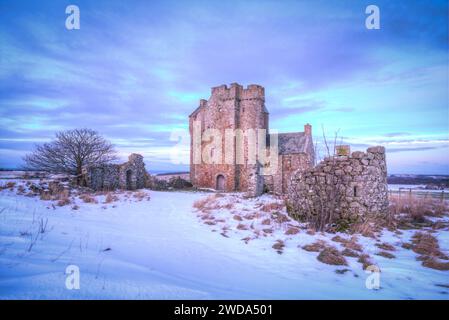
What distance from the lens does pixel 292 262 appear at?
5.02m

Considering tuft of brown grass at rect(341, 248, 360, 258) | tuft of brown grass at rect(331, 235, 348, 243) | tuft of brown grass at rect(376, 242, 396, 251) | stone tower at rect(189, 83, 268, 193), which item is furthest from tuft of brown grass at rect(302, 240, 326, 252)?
stone tower at rect(189, 83, 268, 193)

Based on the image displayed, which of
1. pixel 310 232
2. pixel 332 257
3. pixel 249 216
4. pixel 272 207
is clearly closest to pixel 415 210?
pixel 272 207

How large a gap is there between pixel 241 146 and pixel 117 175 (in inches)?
498

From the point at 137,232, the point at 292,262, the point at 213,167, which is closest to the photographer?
the point at 292,262

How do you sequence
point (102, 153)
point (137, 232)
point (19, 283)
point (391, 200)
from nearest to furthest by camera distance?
point (19, 283)
point (137, 232)
point (391, 200)
point (102, 153)

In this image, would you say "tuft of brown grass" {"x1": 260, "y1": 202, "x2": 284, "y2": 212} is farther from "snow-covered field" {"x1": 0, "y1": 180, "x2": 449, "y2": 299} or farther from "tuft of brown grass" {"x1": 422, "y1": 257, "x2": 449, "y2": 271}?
"tuft of brown grass" {"x1": 422, "y1": 257, "x2": 449, "y2": 271}

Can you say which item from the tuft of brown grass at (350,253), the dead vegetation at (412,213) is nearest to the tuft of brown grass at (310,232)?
the tuft of brown grass at (350,253)

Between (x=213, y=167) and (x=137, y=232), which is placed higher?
(x=213, y=167)

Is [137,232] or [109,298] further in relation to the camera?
[137,232]

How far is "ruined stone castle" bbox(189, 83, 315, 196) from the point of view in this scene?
25031 mm

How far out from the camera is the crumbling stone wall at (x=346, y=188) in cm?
826

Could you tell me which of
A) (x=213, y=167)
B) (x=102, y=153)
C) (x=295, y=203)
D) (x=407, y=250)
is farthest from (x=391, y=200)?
(x=102, y=153)
